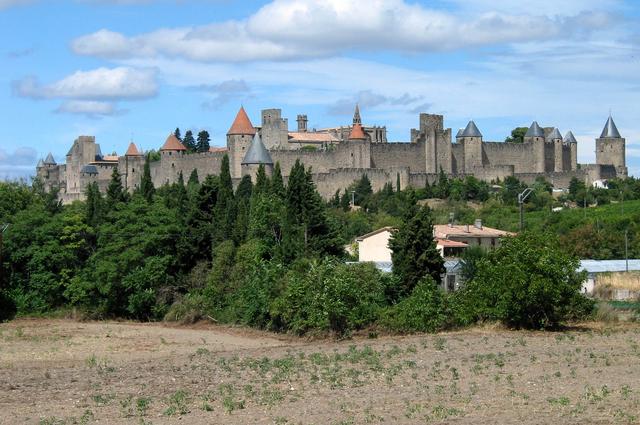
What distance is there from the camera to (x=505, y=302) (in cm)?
3044

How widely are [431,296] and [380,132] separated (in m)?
75.6

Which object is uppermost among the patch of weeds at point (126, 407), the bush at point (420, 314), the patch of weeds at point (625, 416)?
the bush at point (420, 314)

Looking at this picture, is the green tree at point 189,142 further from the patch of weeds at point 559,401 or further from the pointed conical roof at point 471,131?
the patch of weeds at point 559,401

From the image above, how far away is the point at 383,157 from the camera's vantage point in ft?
286

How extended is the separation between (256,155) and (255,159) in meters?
0.33

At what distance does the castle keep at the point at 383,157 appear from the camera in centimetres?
8369

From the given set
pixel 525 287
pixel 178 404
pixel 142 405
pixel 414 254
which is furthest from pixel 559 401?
pixel 414 254

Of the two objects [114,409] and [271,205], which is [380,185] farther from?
[114,409]

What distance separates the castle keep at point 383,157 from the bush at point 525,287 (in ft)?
160

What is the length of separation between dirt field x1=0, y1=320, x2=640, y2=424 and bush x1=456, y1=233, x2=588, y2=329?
724mm

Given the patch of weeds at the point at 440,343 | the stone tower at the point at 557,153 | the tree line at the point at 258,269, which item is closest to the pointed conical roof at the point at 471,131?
the stone tower at the point at 557,153

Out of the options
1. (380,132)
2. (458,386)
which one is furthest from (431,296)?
(380,132)

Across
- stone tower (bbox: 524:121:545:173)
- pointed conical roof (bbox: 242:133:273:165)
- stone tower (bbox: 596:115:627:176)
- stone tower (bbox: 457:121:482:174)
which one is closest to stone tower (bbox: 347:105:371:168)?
pointed conical roof (bbox: 242:133:273:165)

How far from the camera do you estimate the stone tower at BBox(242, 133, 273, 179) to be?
82.9 metres
